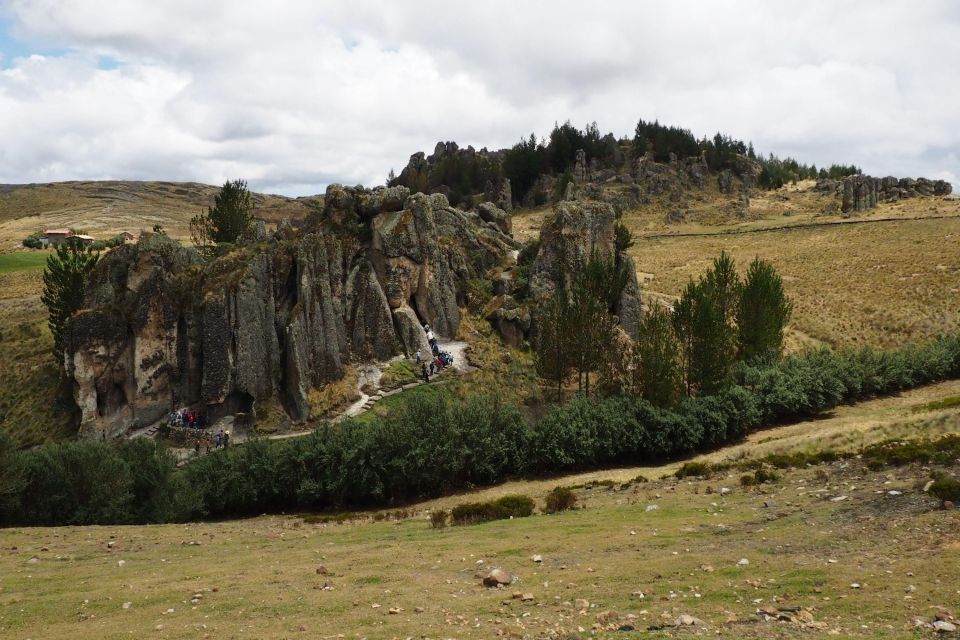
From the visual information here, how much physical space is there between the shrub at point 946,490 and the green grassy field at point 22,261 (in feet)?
346

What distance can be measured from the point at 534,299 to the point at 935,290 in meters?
55.9

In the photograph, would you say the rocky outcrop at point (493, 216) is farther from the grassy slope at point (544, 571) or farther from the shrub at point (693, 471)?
the grassy slope at point (544, 571)

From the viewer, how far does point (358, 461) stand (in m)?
34.5

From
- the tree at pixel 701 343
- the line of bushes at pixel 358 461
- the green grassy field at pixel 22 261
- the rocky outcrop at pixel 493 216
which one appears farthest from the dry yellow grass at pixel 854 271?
the green grassy field at pixel 22 261

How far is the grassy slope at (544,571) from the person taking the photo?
13906 mm

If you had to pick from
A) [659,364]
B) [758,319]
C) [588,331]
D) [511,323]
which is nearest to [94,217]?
[511,323]

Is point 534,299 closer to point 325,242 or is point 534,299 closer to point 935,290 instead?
point 325,242

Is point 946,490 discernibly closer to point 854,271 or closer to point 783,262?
point 854,271

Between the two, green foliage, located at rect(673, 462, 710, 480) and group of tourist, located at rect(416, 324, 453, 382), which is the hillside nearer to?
group of tourist, located at rect(416, 324, 453, 382)

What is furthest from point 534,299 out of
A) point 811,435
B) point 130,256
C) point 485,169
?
point 485,169

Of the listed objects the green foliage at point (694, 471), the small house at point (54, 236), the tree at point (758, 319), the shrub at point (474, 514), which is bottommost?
the shrub at point (474, 514)

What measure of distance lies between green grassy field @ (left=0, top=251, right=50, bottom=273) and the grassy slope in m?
81.0

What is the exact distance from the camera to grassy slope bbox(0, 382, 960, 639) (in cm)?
1391

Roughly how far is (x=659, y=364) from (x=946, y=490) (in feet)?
76.5
